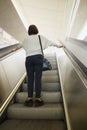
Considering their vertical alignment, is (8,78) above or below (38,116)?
above

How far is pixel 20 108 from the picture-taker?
3576 millimetres

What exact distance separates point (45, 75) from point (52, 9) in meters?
3.85

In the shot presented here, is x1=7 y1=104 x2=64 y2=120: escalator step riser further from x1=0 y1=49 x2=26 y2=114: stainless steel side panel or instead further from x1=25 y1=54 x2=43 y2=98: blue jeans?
x1=25 y1=54 x2=43 y2=98: blue jeans

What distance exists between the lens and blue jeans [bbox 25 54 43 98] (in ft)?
12.8

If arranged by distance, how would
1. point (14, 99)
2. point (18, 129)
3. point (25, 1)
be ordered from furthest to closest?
point (25, 1) < point (14, 99) < point (18, 129)

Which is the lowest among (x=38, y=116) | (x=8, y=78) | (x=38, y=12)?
(x=38, y=116)

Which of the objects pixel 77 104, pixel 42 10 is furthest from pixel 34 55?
pixel 42 10

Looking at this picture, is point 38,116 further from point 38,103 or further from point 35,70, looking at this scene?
point 35,70

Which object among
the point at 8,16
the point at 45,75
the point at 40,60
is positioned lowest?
the point at 45,75

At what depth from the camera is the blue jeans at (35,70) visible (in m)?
3.89

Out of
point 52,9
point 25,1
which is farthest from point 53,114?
point 52,9

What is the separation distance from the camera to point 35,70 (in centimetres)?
398

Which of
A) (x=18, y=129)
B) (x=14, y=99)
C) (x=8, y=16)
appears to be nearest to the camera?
(x=18, y=129)

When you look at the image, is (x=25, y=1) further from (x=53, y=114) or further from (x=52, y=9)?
(x=53, y=114)
